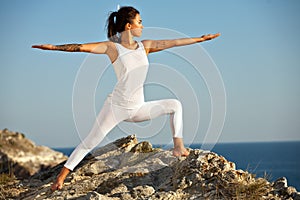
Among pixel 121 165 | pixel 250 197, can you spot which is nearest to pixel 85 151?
pixel 121 165

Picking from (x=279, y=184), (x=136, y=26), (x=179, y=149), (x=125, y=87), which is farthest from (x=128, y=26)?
(x=279, y=184)

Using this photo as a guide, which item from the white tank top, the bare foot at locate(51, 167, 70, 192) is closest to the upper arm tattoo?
the white tank top

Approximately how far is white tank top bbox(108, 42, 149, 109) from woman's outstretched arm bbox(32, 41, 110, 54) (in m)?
0.25

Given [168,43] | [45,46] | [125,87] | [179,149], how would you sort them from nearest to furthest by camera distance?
[45,46], [125,87], [168,43], [179,149]

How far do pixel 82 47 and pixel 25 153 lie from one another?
38.5m

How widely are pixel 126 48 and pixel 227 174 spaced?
2715mm

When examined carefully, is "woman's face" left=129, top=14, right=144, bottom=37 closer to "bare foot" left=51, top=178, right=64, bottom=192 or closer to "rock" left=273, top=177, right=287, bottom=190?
"bare foot" left=51, top=178, right=64, bottom=192

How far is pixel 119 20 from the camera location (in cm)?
771

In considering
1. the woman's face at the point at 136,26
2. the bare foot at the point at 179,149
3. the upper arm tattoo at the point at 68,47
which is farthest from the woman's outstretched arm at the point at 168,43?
the bare foot at the point at 179,149

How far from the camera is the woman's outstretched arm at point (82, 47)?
7.08m

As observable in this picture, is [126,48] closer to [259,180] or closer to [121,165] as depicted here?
[121,165]

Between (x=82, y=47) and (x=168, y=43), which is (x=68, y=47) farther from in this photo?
(x=168, y=43)

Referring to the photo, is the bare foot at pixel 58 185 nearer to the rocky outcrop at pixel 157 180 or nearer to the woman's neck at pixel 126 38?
the rocky outcrop at pixel 157 180

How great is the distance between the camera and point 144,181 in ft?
24.7
